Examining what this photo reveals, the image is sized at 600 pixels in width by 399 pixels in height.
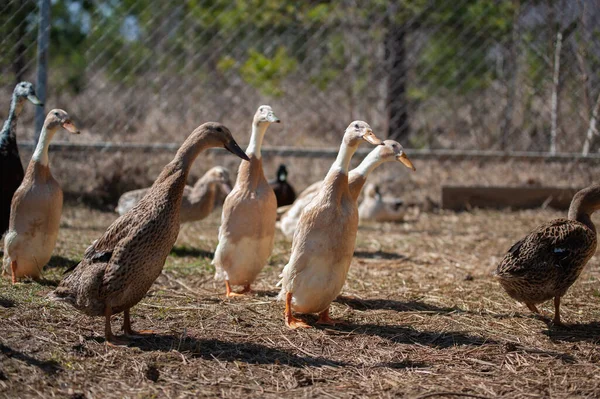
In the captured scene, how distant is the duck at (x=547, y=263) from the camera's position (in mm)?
3945

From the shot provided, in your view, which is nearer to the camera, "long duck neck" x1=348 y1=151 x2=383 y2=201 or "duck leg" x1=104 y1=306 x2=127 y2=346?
"duck leg" x1=104 y1=306 x2=127 y2=346

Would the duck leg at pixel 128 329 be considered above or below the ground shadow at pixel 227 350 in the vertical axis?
above

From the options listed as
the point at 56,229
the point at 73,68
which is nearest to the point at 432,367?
the point at 56,229

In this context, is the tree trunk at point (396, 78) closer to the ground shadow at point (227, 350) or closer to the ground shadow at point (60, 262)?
the ground shadow at point (60, 262)

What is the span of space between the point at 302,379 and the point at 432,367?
2.09 ft

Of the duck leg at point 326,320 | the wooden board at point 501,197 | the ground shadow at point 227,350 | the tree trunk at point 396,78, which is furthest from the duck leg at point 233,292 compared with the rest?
the tree trunk at point 396,78

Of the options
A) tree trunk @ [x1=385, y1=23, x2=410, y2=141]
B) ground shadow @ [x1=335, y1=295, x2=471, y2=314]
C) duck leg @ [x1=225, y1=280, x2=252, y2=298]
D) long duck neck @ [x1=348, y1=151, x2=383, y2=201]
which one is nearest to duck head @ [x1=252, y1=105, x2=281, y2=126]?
long duck neck @ [x1=348, y1=151, x2=383, y2=201]

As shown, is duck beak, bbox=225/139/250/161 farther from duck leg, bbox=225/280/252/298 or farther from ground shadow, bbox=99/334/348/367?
duck leg, bbox=225/280/252/298

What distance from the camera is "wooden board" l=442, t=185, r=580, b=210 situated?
26.0 ft

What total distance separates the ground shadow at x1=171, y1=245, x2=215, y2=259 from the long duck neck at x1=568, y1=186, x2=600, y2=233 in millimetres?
2809

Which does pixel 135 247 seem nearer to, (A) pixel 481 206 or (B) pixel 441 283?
(B) pixel 441 283

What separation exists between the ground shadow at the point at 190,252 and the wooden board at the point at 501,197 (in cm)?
324

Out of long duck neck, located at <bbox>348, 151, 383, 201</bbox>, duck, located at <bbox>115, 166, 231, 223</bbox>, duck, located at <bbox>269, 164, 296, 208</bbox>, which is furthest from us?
duck, located at <bbox>269, 164, 296, 208</bbox>

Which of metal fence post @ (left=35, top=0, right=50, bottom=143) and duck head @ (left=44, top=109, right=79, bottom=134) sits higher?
metal fence post @ (left=35, top=0, right=50, bottom=143)
